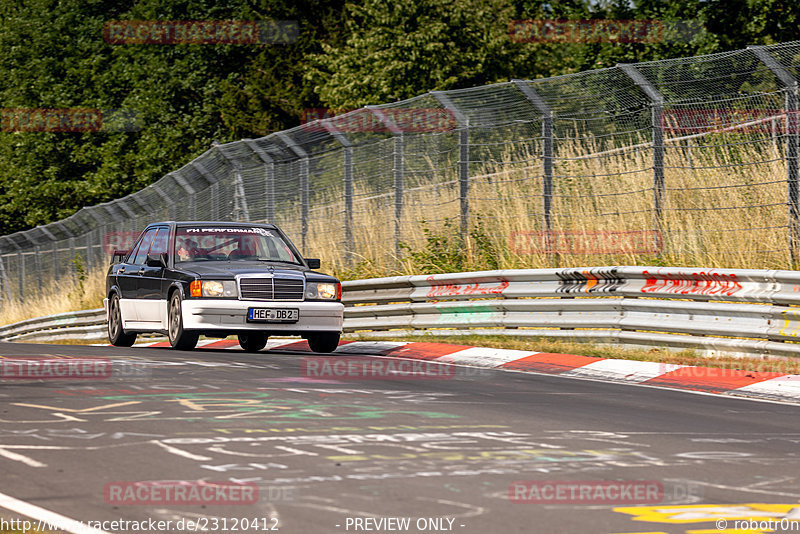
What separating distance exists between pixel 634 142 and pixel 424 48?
72.2 feet

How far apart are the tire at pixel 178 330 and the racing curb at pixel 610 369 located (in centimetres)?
172

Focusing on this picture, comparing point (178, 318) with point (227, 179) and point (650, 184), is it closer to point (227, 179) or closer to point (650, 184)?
point (650, 184)

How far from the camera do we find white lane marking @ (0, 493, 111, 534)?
17.0 feet

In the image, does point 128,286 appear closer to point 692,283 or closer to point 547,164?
point 547,164

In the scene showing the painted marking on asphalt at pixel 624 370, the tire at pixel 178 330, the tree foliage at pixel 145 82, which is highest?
the tree foliage at pixel 145 82

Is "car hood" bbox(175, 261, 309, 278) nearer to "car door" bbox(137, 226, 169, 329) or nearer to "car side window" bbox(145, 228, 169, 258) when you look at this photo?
"car door" bbox(137, 226, 169, 329)

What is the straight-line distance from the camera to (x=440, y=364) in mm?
12930

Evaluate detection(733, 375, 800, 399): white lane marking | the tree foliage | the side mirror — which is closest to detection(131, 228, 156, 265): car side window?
the side mirror

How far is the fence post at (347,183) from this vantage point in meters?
20.1

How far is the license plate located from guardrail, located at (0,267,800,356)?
2.45 m

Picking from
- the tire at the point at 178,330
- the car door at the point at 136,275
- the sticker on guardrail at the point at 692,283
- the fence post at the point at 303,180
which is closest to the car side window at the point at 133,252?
the car door at the point at 136,275

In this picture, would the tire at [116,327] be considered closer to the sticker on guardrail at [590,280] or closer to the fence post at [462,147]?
the fence post at [462,147]

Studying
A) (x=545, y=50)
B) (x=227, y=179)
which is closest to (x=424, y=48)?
(x=545, y=50)

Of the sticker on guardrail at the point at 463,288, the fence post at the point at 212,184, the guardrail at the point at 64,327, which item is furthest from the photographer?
the guardrail at the point at 64,327
